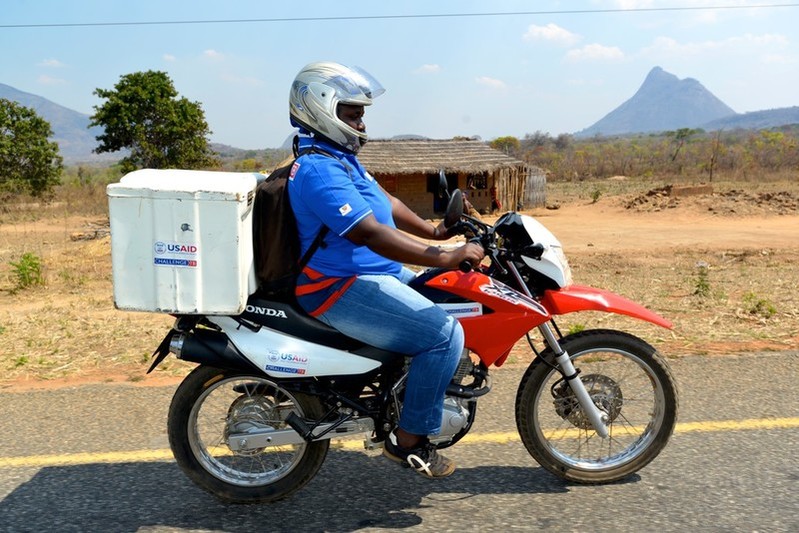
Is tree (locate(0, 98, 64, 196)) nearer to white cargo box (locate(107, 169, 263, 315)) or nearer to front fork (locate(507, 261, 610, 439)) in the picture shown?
white cargo box (locate(107, 169, 263, 315))

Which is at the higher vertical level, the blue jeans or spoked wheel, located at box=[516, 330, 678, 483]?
the blue jeans

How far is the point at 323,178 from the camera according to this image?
303 cm

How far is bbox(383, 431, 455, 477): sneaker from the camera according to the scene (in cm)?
331

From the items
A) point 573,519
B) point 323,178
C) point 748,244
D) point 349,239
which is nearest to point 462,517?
point 573,519

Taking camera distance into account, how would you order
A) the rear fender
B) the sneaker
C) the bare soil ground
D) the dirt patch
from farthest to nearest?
1. the dirt patch
2. the bare soil ground
3. the rear fender
4. the sneaker

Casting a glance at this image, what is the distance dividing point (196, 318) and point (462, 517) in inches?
62.6

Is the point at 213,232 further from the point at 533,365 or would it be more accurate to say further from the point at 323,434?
the point at 533,365

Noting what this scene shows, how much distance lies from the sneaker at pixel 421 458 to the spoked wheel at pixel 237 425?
1.13 ft

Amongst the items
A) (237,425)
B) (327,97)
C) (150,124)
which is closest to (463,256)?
(327,97)

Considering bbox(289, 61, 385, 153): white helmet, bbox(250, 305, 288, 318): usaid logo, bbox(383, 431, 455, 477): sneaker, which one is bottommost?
bbox(383, 431, 455, 477): sneaker

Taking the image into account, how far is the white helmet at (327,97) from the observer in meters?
3.16

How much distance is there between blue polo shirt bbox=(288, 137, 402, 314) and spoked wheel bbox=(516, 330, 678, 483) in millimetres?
1020

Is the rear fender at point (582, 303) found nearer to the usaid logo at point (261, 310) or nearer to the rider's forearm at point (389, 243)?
the rider's forearm at point (389, 243)

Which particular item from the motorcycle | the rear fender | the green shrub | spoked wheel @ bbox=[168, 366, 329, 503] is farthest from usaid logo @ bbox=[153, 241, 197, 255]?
the green shrub
